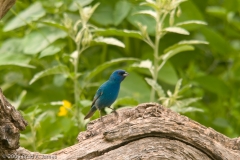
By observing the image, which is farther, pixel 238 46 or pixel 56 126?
pixel 238 46

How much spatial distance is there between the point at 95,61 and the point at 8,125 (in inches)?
79.5

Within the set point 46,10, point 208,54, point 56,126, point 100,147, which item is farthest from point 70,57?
point 208,54

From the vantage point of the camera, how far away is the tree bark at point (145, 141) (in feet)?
6.98

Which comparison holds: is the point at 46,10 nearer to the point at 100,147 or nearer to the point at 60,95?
the point at 60,95

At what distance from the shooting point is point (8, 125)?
190cm

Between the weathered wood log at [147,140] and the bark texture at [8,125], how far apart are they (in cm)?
14

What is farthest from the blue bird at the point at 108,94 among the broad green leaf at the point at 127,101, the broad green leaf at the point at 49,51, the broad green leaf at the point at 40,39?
the broad green leaf at the point at 40,39

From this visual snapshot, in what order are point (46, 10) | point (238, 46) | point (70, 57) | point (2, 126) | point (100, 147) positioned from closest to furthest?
1. point (2, 126)
2. point (100, 147)
3. point (70, 57)
4. point (46, 10)
5. point (238, 46)

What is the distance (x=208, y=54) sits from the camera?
4.57 meters

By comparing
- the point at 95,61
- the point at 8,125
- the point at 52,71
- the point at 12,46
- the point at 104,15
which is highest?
the point at 104,15

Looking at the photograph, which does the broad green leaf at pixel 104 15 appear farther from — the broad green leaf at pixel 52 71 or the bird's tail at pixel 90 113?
the bird's tail at pixel 90 113

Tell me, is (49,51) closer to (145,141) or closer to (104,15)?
(104,15)

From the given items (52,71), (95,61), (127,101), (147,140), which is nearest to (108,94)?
(127,101)

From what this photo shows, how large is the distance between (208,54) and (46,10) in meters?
1.62
